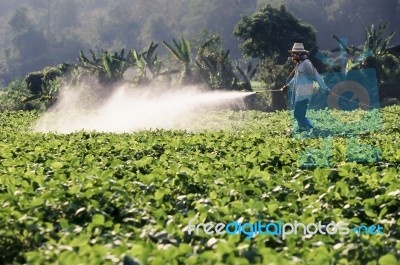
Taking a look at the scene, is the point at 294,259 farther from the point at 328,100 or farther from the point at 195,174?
the point at 328,100

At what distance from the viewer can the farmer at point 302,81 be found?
14.5 metres

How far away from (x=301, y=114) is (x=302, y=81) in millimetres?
788

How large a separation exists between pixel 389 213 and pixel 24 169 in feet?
12.6

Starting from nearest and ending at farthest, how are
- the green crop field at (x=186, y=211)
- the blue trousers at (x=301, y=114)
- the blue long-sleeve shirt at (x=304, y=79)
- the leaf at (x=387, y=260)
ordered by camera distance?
the leaf at (x=387, y=260)
the green crop field at (x=186, y=211)
the blue long-sleeve shirt at (x=304, y=79)
the blue trousers at (x=301, y=114)

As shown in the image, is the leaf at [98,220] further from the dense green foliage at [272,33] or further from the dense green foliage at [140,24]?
the dense green foliage at [140,24]

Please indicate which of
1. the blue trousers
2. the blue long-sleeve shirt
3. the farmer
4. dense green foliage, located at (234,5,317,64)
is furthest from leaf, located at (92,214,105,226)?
dense green foliage, located at (234,5,317,64)

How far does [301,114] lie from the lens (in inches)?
591

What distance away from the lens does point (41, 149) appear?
8.97 meters

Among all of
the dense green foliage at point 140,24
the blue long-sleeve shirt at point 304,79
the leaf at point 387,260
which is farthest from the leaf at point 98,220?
the dense green foliage at point 140,24

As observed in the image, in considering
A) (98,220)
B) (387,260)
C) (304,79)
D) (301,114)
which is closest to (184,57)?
(301,114)

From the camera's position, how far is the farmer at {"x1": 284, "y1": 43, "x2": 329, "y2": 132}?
14531 millimetres

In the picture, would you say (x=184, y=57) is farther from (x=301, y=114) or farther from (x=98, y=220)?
(x=98, y=220)

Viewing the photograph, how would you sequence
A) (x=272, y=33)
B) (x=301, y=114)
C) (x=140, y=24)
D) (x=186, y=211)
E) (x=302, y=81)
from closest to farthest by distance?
1. (x=186, y=211)
2. (x=302, y=81)
3. (x=301, y=114)
4. (x=272, y=33)
5. (x=140, y=24)

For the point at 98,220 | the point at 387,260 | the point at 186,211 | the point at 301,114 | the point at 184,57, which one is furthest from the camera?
the point at 184,57
